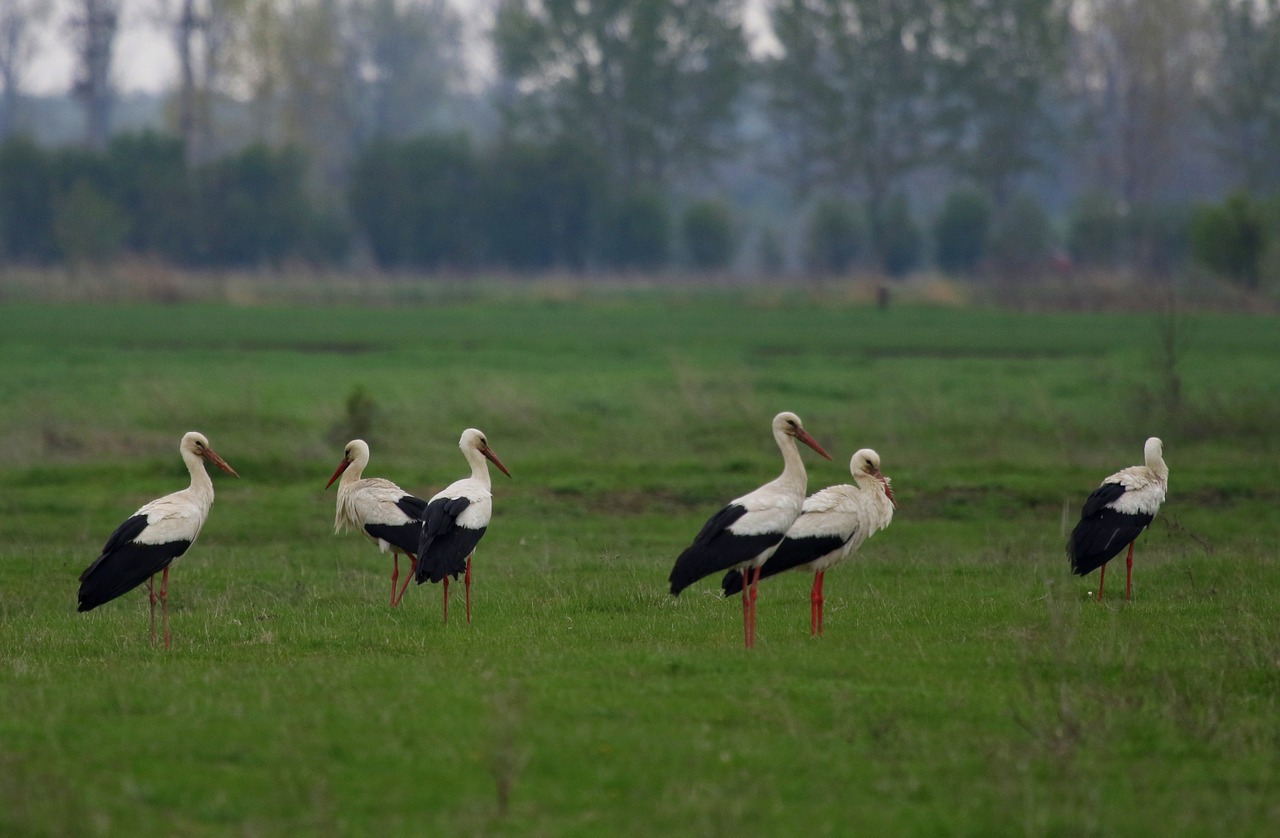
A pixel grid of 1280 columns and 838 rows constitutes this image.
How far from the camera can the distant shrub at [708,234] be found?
68.9 m

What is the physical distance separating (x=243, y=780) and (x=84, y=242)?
52.4 m

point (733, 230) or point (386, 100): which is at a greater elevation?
point (386, 100)

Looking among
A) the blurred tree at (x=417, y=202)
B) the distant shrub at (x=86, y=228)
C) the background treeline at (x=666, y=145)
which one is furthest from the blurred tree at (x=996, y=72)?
the distant shrub at (x=86, y=228)

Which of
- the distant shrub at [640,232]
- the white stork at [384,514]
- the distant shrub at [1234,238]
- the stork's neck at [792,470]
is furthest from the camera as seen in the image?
the distant shrub at [640,232]

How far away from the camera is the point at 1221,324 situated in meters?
41.1

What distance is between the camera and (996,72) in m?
75.2

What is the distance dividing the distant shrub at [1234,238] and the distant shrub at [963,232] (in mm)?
20869

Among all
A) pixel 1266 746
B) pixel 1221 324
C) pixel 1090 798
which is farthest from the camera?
pixel 1221 324

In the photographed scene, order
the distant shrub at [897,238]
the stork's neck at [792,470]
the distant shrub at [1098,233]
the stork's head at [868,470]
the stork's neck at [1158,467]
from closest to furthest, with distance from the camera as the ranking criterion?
the stork's neck at [792,470]
the stork's head at [868,470]
the stork's neck at [1158,467]
the distant shrub at [1098,233]
the distant shrub at [897,238]

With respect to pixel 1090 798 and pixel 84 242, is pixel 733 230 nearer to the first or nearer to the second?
pixel 84 242

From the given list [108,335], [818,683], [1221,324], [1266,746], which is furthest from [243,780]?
[1221,324]

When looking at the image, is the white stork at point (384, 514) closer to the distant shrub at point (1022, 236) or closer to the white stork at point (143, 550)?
the white stork at point (143, 550)

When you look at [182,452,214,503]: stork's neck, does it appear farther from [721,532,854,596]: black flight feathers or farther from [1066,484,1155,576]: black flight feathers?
[1066,484,1155,576]: black flight feathers

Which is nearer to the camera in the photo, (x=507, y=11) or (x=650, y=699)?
(x=650, y=699)
